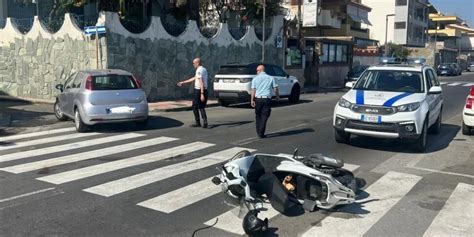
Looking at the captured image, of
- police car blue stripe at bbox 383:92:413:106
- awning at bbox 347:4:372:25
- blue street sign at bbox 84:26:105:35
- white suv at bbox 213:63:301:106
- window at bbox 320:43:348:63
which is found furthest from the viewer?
awning at bbox 347:4:372:25

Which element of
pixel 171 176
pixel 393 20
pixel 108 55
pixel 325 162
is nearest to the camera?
pixel 325 162

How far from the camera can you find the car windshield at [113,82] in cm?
1184

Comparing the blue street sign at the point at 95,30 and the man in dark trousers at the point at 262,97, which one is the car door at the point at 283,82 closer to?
the blue street sign at the point at 95,30

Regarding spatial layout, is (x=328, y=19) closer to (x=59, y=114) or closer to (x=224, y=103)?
(x=224, y=103)

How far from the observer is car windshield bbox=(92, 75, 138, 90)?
38.8 feet

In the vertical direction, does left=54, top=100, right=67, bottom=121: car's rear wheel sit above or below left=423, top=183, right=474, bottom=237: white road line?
above

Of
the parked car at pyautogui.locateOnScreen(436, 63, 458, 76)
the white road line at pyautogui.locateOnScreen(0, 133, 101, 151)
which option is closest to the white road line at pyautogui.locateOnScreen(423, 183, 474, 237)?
the white road line at pyautogui.locateOnScreen(0, 133, 101, 151)

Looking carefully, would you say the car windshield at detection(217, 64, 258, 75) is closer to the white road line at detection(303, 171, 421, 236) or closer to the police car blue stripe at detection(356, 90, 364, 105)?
the police car blue stripe at detection(356, 90, 364, 105)

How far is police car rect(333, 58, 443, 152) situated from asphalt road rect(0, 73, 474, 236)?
44 cm

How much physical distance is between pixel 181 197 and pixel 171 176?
1.10m

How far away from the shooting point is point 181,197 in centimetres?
623

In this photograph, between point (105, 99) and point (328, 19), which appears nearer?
point (105, 99)

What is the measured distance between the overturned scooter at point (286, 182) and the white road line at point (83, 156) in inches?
141

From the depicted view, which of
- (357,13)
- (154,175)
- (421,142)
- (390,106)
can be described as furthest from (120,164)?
(357,13)
